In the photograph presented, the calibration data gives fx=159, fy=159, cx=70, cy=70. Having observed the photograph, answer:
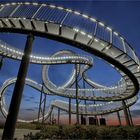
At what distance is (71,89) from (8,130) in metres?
25.5

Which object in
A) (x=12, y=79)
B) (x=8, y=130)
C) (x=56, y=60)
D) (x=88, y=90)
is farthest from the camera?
(x=12, y=79)

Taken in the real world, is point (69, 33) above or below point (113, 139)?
above

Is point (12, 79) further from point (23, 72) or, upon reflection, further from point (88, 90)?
point (23, 72)

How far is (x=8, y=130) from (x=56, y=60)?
1757 centimetres

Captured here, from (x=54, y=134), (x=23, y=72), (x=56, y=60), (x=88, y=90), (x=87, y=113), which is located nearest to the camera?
(x=54, y=134)

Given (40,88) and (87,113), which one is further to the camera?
(87,113)

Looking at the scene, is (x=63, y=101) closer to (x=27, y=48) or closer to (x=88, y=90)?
(x=88, y=90)

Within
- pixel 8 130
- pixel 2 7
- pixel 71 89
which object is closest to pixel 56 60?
pixel 71 89

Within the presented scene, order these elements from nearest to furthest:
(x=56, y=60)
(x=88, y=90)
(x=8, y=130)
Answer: (x=8, y=130) < (x=56, y=60) < (x=88, y=90)

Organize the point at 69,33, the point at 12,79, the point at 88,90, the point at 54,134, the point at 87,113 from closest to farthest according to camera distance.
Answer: the point at 54,134
the point at 69,33
the point at 88,90
the point at 12,79
the point at 87,113

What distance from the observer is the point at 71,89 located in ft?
110

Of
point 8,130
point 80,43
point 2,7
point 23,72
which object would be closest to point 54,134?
point 8,130

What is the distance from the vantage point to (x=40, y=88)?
34.6m

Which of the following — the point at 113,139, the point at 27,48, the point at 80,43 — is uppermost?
the point at 80,43
